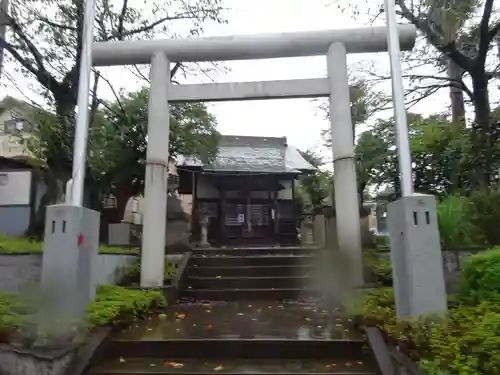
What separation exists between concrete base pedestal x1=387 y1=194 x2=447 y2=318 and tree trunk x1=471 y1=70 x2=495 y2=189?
5.46 m

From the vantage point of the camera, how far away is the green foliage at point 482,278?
4914 mm

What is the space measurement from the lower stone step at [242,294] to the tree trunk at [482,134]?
4.60 meters

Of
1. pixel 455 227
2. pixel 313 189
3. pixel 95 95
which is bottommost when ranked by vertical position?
pixel 455 227

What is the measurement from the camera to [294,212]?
1823cm

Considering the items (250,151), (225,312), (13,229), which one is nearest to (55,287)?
(225,312)

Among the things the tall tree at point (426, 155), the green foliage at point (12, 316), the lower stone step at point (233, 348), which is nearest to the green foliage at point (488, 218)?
the tall tree at point (426, 155)

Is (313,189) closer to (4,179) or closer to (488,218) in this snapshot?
(4,179)

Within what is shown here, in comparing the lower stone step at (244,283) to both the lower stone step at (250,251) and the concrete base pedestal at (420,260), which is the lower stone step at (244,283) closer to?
the lower stone step at (250,251)

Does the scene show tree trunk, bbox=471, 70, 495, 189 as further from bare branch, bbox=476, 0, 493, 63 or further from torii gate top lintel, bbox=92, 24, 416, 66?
torii gate top lintel, bbox=92, 24, 416, 66

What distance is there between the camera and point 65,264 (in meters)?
4.37

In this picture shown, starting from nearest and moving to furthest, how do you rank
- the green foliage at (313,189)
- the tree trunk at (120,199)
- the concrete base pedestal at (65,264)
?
1. the concrete base pedestal at (65,264)
2. the tree trunk at (120,199)
3. the green foliage at (313,189)

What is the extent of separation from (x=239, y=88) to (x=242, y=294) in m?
3.69

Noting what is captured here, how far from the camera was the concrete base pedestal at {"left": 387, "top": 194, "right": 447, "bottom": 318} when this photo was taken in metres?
4.37

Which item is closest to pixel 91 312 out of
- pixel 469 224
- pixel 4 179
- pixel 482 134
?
pixel 469 224
